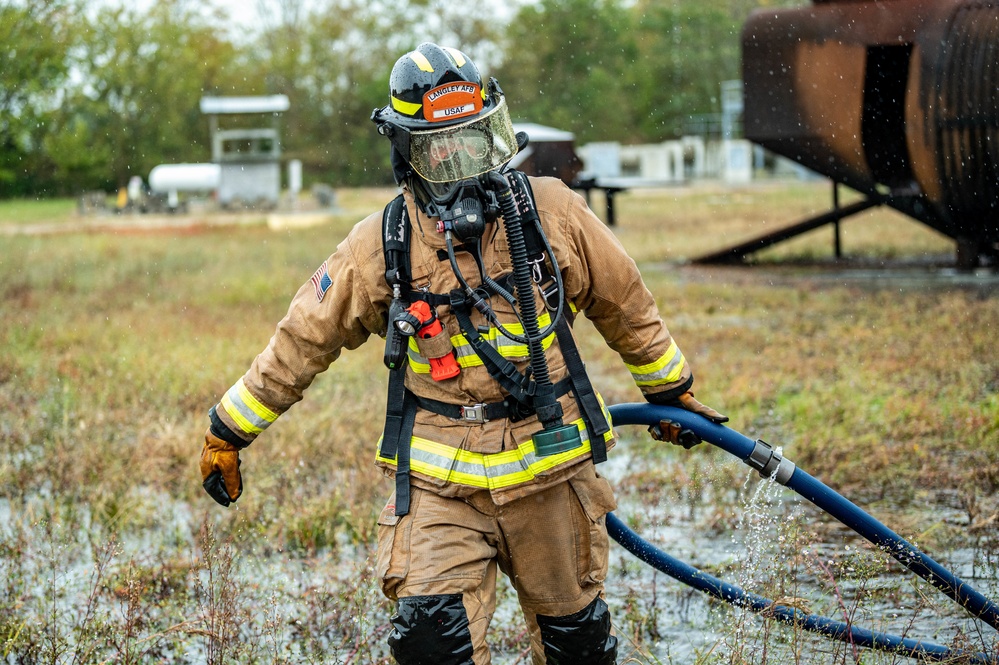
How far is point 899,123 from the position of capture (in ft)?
36.9

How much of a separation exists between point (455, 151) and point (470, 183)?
93 millimetres

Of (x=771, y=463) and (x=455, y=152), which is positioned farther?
(x=771, y=463)

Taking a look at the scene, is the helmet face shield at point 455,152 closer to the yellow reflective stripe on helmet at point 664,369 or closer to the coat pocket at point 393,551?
the yellow reflective stripe on helmet at point 664,369

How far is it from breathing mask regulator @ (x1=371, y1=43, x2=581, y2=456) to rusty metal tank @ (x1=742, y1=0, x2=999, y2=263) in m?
7.58

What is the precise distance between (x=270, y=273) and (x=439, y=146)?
10263mm

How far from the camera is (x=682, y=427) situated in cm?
306

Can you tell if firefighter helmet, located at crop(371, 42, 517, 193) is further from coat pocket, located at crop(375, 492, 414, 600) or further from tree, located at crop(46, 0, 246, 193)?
tree, located at crop(46, 0, 246, 193)

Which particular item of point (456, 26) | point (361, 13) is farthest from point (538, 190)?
point (361, 13)

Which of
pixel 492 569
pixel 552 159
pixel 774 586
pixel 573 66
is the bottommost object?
pixel 774 586

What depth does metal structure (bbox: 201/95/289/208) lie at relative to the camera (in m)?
27.0

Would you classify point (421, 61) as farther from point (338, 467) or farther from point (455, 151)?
point (338, 467)

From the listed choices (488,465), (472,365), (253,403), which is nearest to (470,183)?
(472,365)

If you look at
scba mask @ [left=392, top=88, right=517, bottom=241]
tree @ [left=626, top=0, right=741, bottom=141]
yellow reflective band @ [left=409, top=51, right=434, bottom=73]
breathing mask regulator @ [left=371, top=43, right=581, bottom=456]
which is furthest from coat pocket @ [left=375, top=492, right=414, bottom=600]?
tree @ [left=626, top=0, right=741, bottom=141]

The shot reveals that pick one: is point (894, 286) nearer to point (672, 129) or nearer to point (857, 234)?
point (857, 234)
